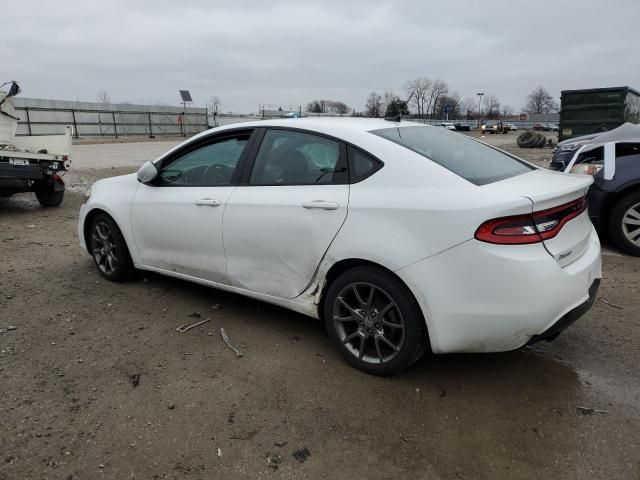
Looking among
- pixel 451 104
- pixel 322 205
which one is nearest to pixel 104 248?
pixel 322 205

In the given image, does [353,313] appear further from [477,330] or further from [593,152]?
[593,152]

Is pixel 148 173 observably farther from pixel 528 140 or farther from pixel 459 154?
pixel 528 140

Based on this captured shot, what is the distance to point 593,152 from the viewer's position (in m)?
6.37

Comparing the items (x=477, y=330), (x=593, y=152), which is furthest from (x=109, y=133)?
(x=477, y=330)

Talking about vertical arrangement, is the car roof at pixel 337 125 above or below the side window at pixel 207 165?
above

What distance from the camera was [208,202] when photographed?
368 cm

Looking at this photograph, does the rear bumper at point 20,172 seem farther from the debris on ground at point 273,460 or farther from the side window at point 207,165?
the debris on ground at point 273,460

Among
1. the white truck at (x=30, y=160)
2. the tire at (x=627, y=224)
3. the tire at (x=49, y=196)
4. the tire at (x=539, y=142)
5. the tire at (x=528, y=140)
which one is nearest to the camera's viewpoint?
the tire at (x=627, y=224)

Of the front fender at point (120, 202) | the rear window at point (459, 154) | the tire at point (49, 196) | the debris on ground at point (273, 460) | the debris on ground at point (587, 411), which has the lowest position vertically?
the debris on ground at point (273, 460)

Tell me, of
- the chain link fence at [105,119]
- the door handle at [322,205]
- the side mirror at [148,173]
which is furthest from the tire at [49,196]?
the chain link fence at [105,119]

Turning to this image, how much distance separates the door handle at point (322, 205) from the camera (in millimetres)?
3020

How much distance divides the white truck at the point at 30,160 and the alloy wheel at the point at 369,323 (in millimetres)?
7110

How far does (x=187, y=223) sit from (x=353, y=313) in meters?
1.56

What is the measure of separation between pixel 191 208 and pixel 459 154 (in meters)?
1.97
